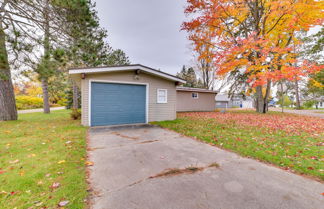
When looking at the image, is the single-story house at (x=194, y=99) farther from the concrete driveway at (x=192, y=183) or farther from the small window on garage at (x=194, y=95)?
the concrete driveway at (x=192, y=183)

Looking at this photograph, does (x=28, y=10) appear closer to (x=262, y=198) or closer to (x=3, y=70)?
(x=3, y=70)

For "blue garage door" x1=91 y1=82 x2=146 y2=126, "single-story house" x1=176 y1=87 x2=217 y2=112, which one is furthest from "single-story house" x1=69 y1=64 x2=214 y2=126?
"single-story house" x1=176 y1=87 x2=217 y2=112

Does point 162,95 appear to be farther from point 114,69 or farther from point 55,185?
point 55,185

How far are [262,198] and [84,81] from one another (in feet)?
23.9

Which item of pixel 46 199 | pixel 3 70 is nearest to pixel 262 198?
pixel 46 199

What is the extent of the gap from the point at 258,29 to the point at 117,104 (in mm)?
13344

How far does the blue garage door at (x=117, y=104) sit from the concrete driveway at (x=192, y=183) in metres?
3.54

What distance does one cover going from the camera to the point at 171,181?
2.28 metres

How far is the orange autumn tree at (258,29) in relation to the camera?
9258mm

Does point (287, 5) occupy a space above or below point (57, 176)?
above

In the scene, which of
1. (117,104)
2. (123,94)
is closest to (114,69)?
(123,94)

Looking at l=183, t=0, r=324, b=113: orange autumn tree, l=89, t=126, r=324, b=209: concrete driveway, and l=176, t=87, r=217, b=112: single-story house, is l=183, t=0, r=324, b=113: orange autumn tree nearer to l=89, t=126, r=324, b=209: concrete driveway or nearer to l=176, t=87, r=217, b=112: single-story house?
l=176, t=87, r=217, b=112: single-story house

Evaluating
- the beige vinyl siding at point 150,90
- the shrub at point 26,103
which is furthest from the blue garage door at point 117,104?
the shrub at point 26,103

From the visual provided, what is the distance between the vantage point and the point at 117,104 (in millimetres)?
7043
